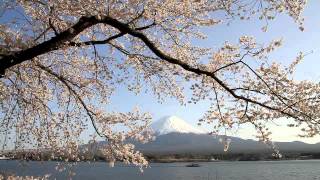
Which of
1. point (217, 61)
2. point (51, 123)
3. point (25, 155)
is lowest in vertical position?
point (25, 155)

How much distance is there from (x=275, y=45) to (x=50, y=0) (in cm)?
426

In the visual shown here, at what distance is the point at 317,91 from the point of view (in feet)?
27.2

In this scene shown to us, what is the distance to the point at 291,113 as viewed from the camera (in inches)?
322

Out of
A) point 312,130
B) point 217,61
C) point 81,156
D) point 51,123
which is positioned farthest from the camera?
point 81,156

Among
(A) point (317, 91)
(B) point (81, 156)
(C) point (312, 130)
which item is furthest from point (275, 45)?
(B) point (81, 156)

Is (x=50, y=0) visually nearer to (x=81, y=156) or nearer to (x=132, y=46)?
(x=132, y=46)

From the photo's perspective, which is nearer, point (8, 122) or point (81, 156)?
point (8, 122)

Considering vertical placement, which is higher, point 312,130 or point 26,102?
point 26,102

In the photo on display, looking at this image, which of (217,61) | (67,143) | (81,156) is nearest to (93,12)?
(217,61)

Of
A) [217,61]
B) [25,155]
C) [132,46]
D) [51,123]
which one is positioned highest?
[132,46]

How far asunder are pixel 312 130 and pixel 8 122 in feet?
22.9

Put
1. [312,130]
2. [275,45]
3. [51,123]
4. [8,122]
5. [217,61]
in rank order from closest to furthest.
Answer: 1. [312,130]
2. [275,45]
3. [217,61]
4. [8,122]
5. [51,123]

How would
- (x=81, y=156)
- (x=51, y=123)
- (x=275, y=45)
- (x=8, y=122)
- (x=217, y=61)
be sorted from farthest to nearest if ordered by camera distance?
(x=81, y=156) < (x=51, y=123) < (x=8, y=122) < (x=217, y=61) < (x=275, y=45)

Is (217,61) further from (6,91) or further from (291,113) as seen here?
(6,91)
